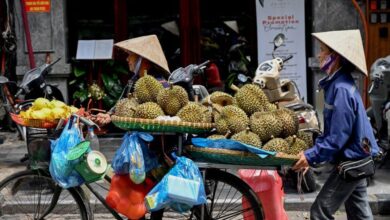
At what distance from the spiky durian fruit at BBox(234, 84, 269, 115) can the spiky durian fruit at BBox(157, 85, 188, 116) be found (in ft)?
1.24

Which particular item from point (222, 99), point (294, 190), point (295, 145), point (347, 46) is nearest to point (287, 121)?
point (295, 145)

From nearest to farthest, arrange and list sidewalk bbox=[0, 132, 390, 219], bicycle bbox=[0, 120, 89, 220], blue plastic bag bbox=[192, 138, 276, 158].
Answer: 1. blue plastic bag bbox=[192, 138, 276, 158]
2. bicycle bbox=[0, 120, 89, 220]
3. sidewalk bbox=[0, 132, 390, 219]

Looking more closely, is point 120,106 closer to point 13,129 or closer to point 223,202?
point 223,202

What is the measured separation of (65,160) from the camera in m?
4.44

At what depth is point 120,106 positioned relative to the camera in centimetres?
462

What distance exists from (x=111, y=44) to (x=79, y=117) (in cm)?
528

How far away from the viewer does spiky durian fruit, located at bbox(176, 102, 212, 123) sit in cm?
441

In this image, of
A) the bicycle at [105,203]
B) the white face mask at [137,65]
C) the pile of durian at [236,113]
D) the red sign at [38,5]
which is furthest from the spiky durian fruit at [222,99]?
the red sign at [38,5]

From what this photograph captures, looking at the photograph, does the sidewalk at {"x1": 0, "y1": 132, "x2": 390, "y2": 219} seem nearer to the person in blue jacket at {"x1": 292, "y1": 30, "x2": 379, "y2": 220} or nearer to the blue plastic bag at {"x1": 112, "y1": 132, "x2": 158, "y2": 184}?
the person in blue jacket at {"x1": 292, "y1": 30, "x2": 379, "y2": 220}

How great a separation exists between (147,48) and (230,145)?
50.0 inches

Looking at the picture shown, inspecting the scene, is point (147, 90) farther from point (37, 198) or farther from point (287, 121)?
point (37, 198)

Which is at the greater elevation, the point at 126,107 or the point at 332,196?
the point at 126,107

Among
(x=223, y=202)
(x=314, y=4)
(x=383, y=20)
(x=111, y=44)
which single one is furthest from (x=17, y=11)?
(x=223, y=202)

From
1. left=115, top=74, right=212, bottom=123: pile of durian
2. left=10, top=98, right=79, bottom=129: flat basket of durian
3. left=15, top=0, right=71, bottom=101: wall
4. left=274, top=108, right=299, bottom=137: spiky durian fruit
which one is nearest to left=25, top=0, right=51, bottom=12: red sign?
left=15, top=0, right=71, bottom=101: wall
